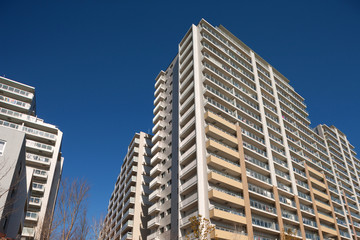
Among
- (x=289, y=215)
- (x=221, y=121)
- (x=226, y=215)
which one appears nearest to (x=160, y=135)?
(x=221, y=121)

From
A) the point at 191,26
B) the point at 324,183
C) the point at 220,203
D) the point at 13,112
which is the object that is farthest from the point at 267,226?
the point at 13,112

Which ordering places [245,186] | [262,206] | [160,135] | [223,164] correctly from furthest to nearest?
[160,135], [262,206], [245,186], [223,164]

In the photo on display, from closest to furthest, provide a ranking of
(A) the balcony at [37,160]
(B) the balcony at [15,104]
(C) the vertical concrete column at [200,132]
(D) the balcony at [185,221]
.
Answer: (C) the vertical concrete column at [200,132]
(D) the balcony at [185,221]
(A) the balcony at [37,160]
(B) the balcony at [15,104]

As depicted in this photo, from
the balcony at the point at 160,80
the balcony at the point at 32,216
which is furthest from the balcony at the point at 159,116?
the balcony at the point at 32,216

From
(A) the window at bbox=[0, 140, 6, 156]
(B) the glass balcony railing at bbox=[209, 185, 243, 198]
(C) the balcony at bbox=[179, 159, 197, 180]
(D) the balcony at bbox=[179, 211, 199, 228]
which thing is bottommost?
(D) the balcony at bbox=[179, 211, 199, 228]

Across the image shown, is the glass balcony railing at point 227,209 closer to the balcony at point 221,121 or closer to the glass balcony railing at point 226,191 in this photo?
the glass balcony railing at point 226,191

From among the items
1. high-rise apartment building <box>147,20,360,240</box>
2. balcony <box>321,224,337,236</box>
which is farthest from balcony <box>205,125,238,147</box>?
balcony <box>321,224,337,236</box>

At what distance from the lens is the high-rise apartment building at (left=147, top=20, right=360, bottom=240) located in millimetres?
39594

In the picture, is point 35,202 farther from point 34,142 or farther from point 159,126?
point 159,126

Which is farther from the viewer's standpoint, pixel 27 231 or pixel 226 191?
pixel 27 231

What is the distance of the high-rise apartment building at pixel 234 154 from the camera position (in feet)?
130

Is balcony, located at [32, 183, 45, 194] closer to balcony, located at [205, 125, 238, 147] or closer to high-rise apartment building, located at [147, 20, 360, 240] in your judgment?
high-rise apartment building, located at [147, 20, 360, 240]

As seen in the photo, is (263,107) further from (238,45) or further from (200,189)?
(200,189)

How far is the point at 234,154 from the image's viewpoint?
43.8 m
